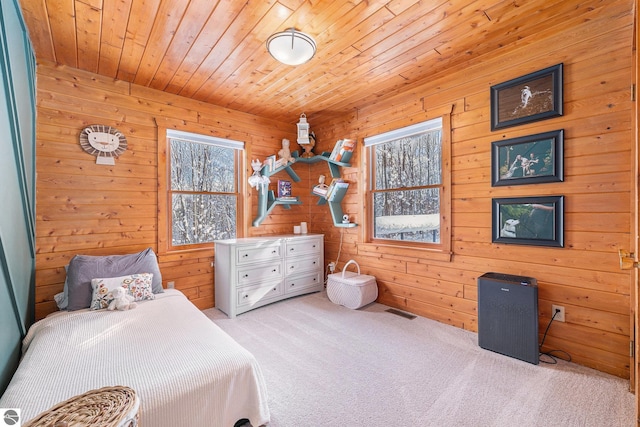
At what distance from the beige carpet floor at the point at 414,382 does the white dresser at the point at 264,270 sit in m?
0.49

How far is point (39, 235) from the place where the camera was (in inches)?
94.4

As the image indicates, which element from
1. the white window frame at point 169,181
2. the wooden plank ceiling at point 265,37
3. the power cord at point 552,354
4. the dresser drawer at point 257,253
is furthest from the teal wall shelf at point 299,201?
the power cord at point 552,354

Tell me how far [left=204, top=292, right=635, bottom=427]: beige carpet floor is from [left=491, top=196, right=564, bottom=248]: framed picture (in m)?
0.94

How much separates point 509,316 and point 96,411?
8.41ft

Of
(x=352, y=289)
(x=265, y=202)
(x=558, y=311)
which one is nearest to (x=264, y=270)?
(x=265, y=202)

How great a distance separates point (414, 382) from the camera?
1905mm

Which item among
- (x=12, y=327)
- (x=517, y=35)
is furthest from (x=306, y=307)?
(x=517, y=35)

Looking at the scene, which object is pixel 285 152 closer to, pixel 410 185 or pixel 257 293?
pixel 410 185

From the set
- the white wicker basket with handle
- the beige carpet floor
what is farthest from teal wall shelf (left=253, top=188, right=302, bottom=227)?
the beige carpet floor

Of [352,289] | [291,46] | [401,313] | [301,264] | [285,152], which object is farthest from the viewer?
[285,152]

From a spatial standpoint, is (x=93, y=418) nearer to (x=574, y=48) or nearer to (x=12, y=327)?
(x=12, y=327)

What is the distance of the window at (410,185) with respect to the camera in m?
2.96

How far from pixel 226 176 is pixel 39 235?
1866 mm

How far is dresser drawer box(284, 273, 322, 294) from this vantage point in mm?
3612
